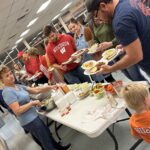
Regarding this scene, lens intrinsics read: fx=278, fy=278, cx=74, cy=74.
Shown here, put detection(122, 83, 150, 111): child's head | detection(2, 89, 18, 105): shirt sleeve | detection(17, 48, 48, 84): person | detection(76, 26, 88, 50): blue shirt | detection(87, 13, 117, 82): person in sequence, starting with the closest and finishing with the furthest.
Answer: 1. detection(122, 83, 150, 111): child's head
2. detection(2, 89, 18, 105): shirt sleeve
3. detection(87, 13, 117, 82): person
4. detection(76, 26, 88, 50): blue shirt
5. detection(17, 48, 48, 84): person

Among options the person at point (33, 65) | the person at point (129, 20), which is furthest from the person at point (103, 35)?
the person at point (33, 65)

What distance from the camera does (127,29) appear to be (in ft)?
5.96

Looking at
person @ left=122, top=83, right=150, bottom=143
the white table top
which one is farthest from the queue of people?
the white table top

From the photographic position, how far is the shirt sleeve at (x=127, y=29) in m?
1.81

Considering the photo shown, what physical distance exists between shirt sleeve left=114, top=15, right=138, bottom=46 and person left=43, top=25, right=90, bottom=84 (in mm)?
2264

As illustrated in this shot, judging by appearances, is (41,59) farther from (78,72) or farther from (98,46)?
(98,46)

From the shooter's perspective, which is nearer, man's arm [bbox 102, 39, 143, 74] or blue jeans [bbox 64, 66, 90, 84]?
man's arm [bbox 102, 39, 143, 74]

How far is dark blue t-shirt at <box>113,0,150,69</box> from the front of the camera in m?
1.81

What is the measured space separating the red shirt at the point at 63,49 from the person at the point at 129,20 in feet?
7.64

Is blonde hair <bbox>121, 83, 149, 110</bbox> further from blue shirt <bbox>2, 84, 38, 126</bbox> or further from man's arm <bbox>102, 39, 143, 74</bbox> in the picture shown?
blue shirt <bbox>2, 84, 38, 126</bbox>

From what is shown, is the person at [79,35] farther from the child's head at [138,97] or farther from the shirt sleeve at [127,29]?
the child's head at [138,97]

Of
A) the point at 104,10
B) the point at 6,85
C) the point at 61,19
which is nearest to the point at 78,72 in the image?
the point at 6,85

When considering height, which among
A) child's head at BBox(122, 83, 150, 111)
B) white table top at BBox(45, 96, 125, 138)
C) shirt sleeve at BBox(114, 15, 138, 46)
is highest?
shirt sleeve at BBox(114, 15, 138, 46)

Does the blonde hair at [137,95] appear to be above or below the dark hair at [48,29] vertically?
below
